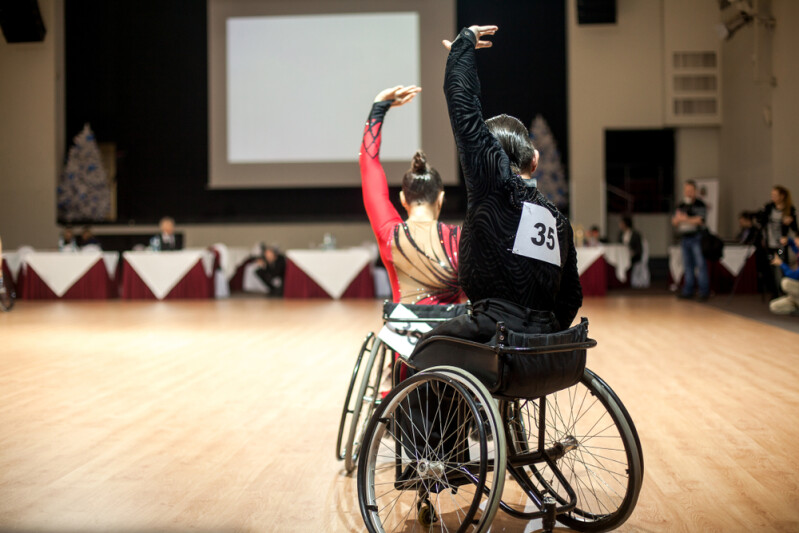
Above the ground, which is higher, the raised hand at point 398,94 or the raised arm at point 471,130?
the raised hand at point 398,94

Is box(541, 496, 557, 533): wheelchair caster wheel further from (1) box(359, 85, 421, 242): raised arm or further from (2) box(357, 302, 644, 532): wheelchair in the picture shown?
(1) box(359, 85, 421, 242): raised arm

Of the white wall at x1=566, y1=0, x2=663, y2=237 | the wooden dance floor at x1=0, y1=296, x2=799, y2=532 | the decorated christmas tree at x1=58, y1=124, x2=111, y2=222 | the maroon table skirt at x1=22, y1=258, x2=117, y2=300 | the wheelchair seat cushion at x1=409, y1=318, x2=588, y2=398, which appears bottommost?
the wooden dance floor at x1=0, y1=296, x2=799, y2=532

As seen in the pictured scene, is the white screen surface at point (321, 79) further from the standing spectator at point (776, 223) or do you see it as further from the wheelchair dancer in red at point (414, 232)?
the wheelchair dancer in red at point (414, 232)

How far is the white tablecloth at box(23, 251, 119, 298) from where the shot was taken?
9.41 meters

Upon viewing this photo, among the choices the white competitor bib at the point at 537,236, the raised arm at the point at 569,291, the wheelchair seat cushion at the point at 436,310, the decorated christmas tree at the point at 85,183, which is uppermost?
the decorated christmas tree at the point at 85,183

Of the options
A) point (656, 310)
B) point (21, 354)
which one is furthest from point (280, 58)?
point (21, 354)

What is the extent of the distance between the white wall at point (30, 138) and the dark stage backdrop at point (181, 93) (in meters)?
0.83

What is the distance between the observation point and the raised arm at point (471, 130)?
5.22ft

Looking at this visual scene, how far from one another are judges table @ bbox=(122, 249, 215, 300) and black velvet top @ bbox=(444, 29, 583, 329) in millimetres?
8146

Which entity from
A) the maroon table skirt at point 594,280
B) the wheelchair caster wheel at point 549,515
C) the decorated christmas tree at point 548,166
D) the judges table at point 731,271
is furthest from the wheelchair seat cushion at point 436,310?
the decorated christmas tree at point 548,166

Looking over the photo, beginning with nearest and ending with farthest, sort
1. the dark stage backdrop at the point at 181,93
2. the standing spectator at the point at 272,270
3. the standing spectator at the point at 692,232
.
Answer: the standing spectator at the point at 692,232, the standing spectator at the point at 272,270, the dark stage backdrop at the point at 181,93

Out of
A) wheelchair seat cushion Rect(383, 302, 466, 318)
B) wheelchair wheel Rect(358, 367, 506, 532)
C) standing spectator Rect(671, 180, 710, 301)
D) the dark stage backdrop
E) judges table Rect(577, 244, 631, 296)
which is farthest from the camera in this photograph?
the dark stage backdrop

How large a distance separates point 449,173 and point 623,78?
3.46 meters

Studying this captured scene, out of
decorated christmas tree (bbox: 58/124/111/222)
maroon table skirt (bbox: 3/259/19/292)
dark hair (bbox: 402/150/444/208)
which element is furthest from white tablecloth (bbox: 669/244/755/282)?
decorated christmas tree (bbox: 58/124/111/222)
